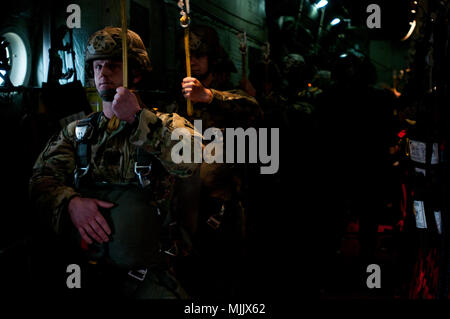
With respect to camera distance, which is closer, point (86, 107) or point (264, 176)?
point (86, 107)

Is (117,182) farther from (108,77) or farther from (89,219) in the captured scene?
(108,77)

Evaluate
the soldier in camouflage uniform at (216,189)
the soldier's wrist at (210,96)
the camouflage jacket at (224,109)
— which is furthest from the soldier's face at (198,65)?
the soldier's wrist at (210,96)

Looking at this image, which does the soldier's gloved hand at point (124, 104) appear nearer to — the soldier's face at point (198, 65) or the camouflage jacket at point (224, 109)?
the camouflage jacket at point (224, 109)

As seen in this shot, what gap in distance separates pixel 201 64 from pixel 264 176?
8.85ft

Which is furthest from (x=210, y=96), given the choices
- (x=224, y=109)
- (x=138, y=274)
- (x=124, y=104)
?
(x=138, y=274)

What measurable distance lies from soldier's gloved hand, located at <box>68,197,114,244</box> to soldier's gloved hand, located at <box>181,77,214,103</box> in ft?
3.53

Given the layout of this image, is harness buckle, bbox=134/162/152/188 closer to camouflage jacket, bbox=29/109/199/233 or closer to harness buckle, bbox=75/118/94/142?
camouflage jacket, bbox=29/109/199/233

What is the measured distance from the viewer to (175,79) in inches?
167

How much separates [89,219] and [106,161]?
43 centimetres

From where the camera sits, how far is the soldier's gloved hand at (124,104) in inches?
86.1

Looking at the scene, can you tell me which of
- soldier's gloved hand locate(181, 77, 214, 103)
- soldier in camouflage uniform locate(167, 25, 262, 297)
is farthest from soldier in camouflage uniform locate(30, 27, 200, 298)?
soldier in camouflage uniform locate(167, 25, 262, 297)

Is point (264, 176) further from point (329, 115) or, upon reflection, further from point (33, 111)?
point (33, 111)

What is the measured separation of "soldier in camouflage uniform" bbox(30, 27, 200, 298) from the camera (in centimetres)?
223
